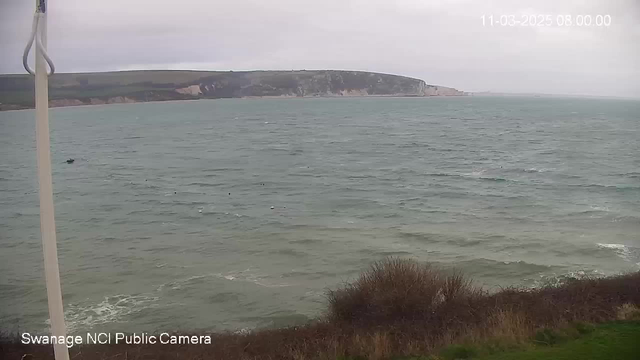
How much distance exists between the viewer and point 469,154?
1553 inches

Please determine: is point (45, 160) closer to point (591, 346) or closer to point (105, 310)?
point (591, 346)

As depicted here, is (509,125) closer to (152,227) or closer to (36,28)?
(152,227)

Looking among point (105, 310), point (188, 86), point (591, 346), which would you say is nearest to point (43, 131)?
point (591, 346)

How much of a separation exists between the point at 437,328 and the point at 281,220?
13854 mm

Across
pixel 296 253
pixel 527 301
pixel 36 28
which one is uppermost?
pixel 36 28

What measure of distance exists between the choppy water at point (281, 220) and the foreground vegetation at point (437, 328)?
7.78ft

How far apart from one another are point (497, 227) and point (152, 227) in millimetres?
13091

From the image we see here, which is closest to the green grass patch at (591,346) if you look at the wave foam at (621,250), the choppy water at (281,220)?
the choppy water at (281,220)

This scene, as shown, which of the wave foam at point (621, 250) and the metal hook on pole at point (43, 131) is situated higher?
the metal hook on pole at point (43, 131)

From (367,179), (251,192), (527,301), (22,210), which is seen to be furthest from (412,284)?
(367,179)

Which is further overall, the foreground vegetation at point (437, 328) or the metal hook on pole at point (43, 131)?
the foreground vegetation at point (437, 328)

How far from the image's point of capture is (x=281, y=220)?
21234 mm

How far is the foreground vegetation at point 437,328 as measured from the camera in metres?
5.98

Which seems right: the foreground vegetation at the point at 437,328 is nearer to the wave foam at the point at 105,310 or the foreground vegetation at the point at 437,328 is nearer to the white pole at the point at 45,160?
the white pole at the point at 45,160
